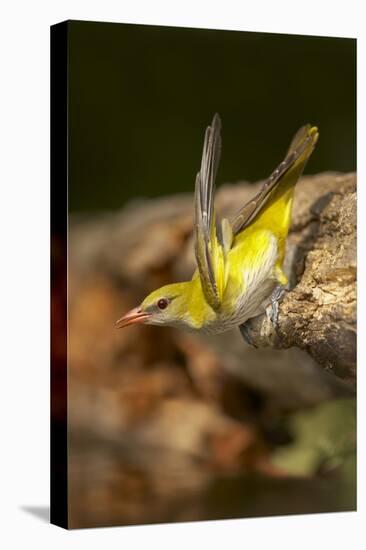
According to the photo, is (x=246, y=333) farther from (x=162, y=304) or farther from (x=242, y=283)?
(x=162, y=304)

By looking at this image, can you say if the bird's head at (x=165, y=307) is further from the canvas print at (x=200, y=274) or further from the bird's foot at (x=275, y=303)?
the bird's foot at (x=275, y=303)

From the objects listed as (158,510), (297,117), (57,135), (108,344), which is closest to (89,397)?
(108,344)

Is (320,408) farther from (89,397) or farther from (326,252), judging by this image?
(89,397)

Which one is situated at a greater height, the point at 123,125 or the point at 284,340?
the point at 123,125

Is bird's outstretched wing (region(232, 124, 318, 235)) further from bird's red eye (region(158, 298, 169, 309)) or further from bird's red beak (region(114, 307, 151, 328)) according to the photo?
bird's red beak (region(114, 307, 151, 328))

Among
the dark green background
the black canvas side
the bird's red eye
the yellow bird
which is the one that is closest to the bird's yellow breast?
the yellow bird

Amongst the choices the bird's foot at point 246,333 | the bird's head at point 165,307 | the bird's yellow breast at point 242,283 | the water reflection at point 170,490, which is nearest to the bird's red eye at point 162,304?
the bird's head at point 165,307
